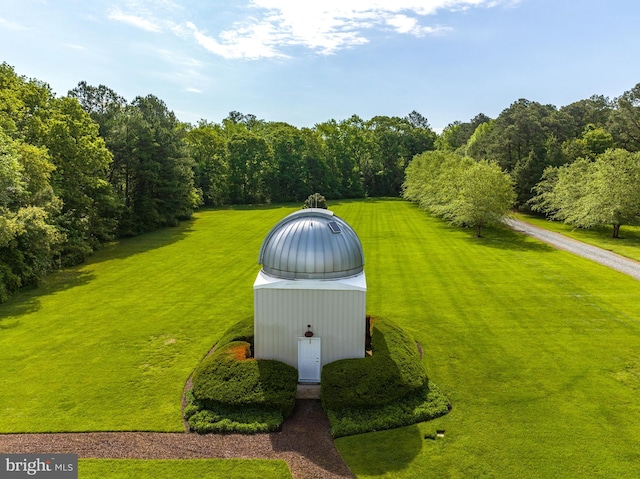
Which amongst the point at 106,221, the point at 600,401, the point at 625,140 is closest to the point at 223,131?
the point at 106,221

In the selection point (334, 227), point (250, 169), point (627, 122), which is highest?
point (627, 122)

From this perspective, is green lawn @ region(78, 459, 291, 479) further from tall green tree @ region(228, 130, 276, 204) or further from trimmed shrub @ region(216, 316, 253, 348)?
tall green tree @ region(228, 130, 276, 204)

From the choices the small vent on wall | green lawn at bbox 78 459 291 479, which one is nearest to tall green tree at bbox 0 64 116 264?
green lawn at bbox 78 459 291 479

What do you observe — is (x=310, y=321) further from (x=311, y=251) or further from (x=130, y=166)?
(x=130, y=166)

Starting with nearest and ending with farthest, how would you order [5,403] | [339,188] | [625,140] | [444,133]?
[5,403]
[625,140]
[339,188]
[444,133]

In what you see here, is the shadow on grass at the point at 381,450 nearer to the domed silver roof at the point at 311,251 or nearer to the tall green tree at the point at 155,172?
the domed silver roof at the point at 311,251

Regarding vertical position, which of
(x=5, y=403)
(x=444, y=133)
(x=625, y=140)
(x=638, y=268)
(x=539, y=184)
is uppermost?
(x=444, y=133)

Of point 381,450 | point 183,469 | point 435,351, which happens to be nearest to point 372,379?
point 381,450

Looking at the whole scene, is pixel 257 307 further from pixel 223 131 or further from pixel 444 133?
pixel 444 133
